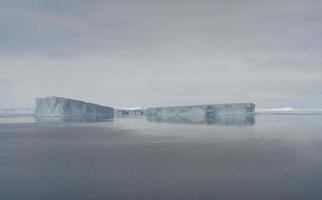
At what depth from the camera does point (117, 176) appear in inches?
263

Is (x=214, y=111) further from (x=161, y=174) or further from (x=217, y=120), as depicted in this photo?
Answer: (x=161, y=174)

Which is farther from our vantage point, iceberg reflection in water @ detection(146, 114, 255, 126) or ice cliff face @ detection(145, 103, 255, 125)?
ice cliff face @ detection(145, 103, 255, 125)

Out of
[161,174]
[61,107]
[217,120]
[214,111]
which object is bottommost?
[161,174]

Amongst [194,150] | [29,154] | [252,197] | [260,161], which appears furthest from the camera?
[194,150]

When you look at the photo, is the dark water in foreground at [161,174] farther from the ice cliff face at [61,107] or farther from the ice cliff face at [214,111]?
the ice cliff face at [61,107]

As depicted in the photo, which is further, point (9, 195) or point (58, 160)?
point (58, 160)

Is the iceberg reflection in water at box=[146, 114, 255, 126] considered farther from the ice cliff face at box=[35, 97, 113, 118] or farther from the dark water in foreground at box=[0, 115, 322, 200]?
the dark water in foreground at box=[0, 115, 322, 200]

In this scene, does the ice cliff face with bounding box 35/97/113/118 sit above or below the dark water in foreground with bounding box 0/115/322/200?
above

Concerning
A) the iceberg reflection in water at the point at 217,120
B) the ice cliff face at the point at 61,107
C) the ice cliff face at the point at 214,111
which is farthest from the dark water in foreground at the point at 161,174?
the ice cliff face at the point at 61,107

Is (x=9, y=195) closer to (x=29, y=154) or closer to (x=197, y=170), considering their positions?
(x=197, y=170)

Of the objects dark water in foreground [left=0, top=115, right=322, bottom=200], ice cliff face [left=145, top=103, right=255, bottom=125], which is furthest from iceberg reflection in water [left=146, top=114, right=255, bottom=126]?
dark water in foreground [left=0, top=115, right=322, bottom=200]

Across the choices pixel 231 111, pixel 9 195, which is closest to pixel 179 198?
pixel 9 195

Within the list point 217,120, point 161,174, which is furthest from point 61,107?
point 161,174

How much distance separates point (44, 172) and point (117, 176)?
181 cm
